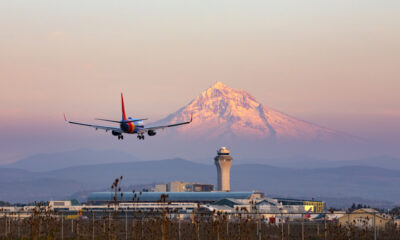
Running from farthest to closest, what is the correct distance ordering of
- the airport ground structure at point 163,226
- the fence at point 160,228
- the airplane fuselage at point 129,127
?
1. the airplane fuselage at point 129,127
2. the fence at point 160,228
3. the airport ground structure at point 163,226

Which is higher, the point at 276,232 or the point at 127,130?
the point at 127,130

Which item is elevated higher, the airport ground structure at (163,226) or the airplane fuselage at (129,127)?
the airplane fuselage at (129,127)

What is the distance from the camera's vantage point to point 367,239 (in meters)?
94.8

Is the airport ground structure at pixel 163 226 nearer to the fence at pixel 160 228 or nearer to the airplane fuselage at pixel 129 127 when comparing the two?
the fence at pixel 160 228

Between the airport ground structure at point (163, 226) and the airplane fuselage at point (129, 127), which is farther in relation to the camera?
the airplane fuselage at point (129, 127)

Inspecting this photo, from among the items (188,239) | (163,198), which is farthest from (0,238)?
(163,198)

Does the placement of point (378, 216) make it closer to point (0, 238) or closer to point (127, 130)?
point (127, 130)

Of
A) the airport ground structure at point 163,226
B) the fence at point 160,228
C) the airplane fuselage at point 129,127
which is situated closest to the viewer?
the airport ground structure at point 163,226

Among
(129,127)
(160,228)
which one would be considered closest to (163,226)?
(160,228)

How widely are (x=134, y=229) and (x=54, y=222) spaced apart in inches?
410

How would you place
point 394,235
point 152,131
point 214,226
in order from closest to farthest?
point 214,226 → point 394,235 → point 152,131

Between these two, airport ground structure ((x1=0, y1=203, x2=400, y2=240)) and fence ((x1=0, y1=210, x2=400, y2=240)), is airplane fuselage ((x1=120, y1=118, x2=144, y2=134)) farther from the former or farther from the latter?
fence ((x1=0, y1=210, x2=400, y2=240))

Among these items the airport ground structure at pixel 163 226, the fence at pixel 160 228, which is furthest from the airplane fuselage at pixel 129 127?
the fence at pixel 160 228

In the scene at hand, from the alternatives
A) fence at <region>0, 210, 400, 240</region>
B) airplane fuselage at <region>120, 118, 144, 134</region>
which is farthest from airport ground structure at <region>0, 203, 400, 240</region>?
airplane fuselage at <region>120, 118, 144, 134</region>
